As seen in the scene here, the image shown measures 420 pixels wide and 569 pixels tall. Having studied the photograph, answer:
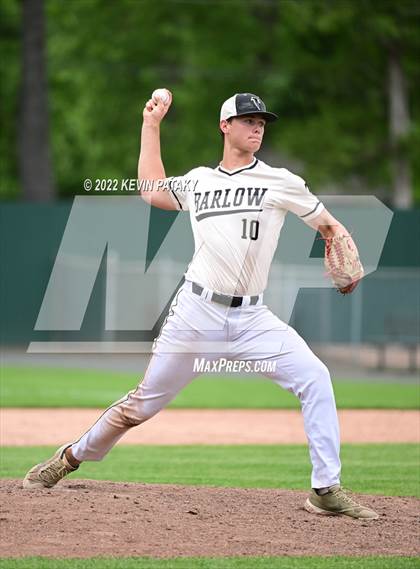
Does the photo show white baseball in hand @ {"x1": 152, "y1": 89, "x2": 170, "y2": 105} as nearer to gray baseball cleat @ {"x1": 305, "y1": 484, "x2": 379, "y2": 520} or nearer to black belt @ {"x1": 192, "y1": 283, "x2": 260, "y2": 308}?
black belt @ {"x1": 192, "y1": 283, "x2": 260, "y2": 308}

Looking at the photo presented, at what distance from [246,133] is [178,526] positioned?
2.37 metres

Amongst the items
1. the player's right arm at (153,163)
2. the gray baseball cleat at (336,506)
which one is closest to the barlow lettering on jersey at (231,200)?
the player's right arm at (153,163)

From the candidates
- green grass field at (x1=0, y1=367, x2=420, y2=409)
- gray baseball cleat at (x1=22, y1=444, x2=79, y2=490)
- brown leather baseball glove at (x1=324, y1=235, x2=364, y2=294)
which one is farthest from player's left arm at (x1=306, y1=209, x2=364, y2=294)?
green grass field at (x1=0, y1=367, x2=420, y2=409)

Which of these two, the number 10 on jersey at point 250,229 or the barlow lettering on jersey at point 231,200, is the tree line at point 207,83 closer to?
the barlow lettering on jersey at point 231,200

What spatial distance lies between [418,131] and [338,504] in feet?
78.4

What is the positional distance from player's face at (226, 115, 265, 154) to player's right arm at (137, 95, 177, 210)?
53cm

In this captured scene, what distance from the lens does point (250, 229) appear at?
6.84 m

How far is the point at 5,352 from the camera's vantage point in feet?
74.8

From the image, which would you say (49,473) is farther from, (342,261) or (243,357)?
(342,261)

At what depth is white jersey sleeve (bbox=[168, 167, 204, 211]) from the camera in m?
7.01

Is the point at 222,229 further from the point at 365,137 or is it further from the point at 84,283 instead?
the point at 365,137

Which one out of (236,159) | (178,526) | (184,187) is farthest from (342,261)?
(178,526)

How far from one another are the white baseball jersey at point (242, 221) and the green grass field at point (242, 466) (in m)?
2.40

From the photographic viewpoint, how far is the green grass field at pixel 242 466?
352 inches
